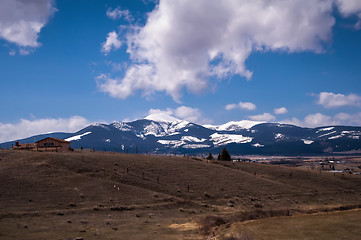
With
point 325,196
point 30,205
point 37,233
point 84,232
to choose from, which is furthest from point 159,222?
point 325,196

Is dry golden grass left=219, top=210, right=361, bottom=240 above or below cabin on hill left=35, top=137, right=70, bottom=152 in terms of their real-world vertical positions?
below

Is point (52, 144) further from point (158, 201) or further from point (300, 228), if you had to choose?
point (300, 228)

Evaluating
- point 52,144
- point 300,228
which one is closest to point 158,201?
point 300,228

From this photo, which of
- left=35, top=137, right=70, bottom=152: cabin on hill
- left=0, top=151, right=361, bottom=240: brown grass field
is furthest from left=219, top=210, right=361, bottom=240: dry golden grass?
left=35, top=137, right=70, bottom=152: cabin on hill

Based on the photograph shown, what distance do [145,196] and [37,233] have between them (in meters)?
24.1

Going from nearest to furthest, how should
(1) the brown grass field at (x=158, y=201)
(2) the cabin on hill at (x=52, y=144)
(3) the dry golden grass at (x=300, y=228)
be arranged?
1. (3) the dry golden grass at (x=300, y=228)
2. (1) the brown grass field at (x=158, y=201)
3. (2) the cabin on hill at (x=52, y=144)

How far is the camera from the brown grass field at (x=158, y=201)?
114 feet

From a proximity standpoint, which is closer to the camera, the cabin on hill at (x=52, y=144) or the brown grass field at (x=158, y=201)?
the brown grass field at (x=158, y=201)

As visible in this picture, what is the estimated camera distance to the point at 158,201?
5184cm

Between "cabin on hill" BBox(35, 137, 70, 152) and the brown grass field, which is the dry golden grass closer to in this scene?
the brown grass field

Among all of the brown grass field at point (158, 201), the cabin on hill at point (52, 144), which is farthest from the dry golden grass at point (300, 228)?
the cabin on hill at point (52, 144)

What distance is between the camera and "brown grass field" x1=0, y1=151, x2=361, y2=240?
34.7 m

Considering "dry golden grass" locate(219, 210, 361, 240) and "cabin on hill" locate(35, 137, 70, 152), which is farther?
"cabin on hill" locate(35, 137, 70, 152)

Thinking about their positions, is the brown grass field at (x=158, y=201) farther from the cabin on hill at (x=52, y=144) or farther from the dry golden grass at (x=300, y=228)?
the cabin on hill at (x=52, y=144)
